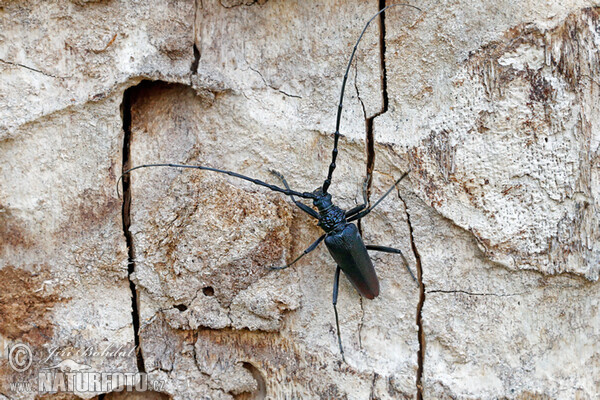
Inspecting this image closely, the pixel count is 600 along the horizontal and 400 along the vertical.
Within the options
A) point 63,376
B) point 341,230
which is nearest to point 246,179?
point 341,230

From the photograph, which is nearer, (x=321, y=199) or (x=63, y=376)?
(x=63, y=376)

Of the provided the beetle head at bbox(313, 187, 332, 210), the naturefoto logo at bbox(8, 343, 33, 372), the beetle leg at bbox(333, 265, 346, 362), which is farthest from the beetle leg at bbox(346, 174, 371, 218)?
the naturefoto logo at bbox(8, 343, 33, 372)

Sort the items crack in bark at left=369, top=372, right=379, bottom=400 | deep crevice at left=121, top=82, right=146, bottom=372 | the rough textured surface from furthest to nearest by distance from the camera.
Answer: deep crevice at left=121, top=82, right=146, bottom=372 → crack in bark at left=369, top=372, right=379, bottom=400 → the rough textured surface

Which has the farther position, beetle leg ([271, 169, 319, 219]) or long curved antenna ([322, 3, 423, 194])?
beetle leg ([271, 169, 319, 219])

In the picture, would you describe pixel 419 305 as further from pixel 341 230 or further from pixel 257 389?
pixel 257 389

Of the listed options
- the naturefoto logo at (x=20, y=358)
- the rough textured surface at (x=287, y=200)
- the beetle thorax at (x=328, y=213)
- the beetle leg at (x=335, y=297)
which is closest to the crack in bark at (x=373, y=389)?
the rough textured surface at (x=287, y=200)

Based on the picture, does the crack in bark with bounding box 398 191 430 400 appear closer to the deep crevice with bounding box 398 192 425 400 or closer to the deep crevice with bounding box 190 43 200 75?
the deep crevice with bounding box 398 192 425 400

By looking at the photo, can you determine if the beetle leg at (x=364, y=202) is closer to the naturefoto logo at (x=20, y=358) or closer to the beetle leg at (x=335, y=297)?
the beetle leg at (x=335, y=297)

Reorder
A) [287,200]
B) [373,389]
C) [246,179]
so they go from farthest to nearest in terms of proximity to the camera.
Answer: [287,200], [246,179], [373,389]
